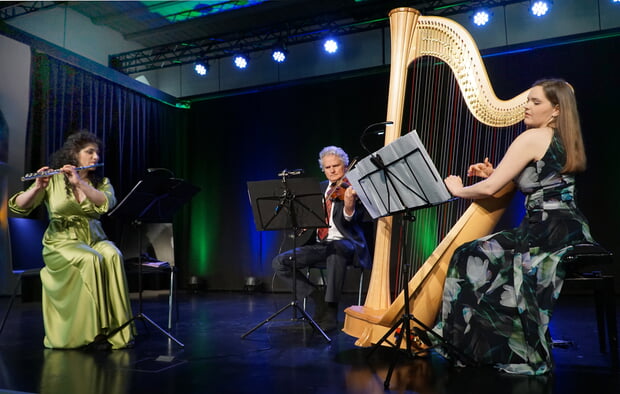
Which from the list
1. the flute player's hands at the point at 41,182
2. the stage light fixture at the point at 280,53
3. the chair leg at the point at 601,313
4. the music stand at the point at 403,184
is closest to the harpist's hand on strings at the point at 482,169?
the music stand at the point at 403,184

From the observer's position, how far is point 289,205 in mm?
2932

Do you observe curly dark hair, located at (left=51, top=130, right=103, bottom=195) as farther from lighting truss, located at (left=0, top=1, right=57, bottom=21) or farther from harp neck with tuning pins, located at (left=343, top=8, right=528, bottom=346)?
lighting truss, located at (left=0, top=1, right=57, bottom=21)

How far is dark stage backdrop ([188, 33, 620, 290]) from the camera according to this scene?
5.23m

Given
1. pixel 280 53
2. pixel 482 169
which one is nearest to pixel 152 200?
pixel 482 169

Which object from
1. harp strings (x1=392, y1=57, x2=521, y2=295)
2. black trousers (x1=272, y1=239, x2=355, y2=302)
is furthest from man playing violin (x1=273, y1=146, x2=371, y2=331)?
harp strings (x1=392, y1=57, x2=521, y2=295)

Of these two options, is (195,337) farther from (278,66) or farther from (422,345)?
(278,66)

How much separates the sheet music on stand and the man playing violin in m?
0.92

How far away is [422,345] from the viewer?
247 cm

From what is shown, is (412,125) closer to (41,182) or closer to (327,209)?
(327,209)

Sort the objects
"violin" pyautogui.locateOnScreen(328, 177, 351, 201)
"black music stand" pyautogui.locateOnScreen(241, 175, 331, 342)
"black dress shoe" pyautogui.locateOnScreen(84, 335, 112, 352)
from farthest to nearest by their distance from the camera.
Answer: "violin" pyautogui.locateOnScreen(328, 177, 351, 201) → "black music stand" pyautogui.locateOnScreen(241, 175, 331, 342) → "black dress shoe" pyautogui.locateOnScreen(84, 335, 112, 352)

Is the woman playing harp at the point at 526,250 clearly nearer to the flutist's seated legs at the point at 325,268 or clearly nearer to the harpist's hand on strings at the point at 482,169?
the harpist's hand on strings at the point at 482,169

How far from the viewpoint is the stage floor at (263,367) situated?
1.95 meters

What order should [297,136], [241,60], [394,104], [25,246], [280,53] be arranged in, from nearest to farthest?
[394,104]
[25,246]
[280,53]
[241,60]
[297,136]

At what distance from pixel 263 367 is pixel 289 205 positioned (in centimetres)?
96
